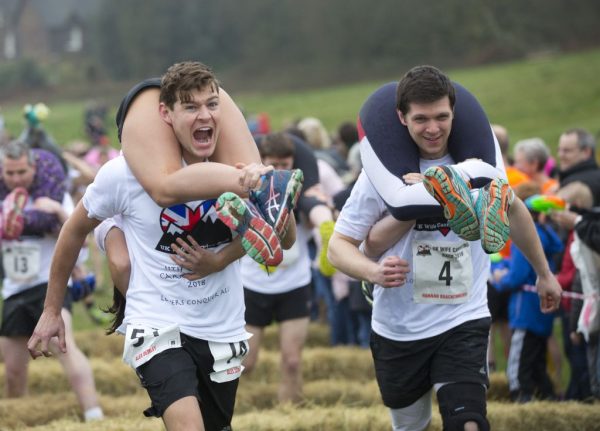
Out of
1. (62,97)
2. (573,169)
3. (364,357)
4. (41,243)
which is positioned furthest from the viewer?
(62,97)

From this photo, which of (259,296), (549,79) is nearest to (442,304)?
(259,296)

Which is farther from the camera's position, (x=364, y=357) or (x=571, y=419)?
(x=364, y=357)

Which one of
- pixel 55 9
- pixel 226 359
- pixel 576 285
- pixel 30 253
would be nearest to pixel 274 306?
pixel 30 253

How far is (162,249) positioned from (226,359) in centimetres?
64

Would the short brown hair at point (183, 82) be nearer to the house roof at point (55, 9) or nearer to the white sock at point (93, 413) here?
the white sock at point (93, 413)

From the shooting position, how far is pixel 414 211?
5.36 m

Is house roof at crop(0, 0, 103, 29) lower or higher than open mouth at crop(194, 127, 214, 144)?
higher

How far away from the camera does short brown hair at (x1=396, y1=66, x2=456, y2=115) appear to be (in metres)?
5.41

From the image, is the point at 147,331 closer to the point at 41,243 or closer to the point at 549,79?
the point at 41,243

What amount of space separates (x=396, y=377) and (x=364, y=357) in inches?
195

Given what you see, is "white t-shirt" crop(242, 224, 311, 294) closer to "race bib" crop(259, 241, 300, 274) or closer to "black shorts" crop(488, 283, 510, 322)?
"race bib" crop(259, 241, 300, 274)

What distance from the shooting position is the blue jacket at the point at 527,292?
9.00 metres

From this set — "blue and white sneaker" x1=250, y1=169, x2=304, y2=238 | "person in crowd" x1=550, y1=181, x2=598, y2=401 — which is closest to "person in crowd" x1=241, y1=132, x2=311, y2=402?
"person in crowd" x1=550, y1=181, x2=598, y2=401

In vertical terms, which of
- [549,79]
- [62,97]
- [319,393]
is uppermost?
[62,97]
